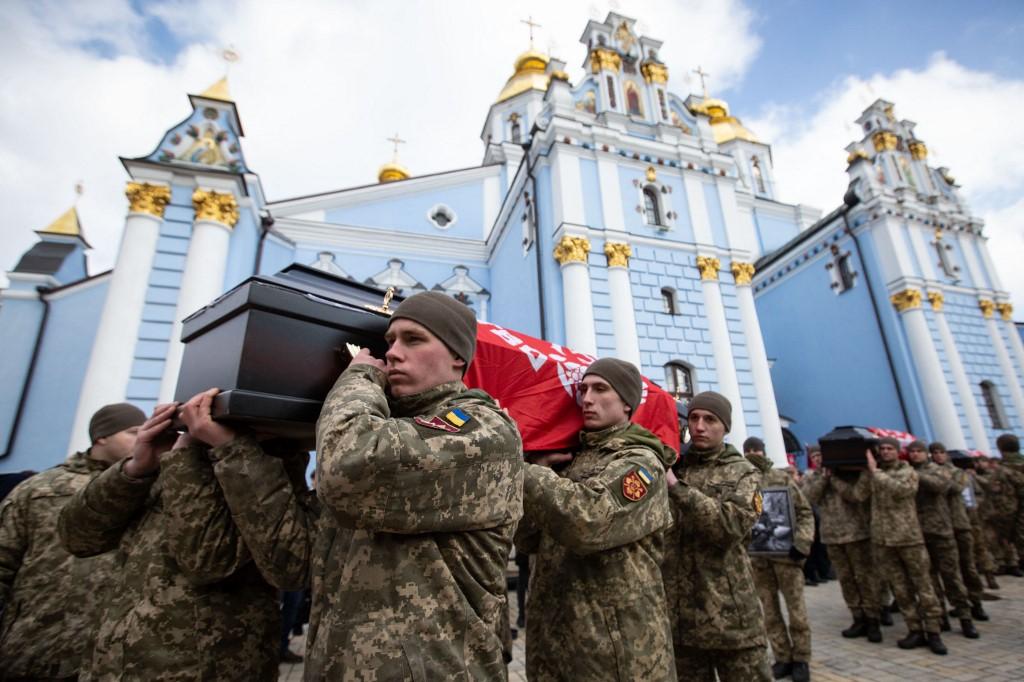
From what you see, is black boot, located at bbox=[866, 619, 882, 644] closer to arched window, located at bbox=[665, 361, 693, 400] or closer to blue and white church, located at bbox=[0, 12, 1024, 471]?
blue and white church, located at bbox=[0, 12, 1024, 471]

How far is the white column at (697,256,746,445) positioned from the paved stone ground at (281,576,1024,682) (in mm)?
4198

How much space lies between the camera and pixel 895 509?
5.18 m

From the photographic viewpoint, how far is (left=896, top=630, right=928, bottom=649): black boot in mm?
4914

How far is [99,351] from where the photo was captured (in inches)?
314

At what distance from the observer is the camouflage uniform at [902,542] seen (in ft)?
16.4

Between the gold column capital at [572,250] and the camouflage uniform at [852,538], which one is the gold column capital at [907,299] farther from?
the camouflage uniform at [852,538]

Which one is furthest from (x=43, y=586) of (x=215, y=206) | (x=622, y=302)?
(x=622, y=302)

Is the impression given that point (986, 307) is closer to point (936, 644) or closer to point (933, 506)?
point (933, 506)

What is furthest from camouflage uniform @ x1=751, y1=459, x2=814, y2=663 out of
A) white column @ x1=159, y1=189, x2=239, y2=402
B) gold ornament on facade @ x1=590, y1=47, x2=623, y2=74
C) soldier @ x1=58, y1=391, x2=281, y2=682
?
gold ornament on facade @ x1=590, y1=47, x2=623, y2=74

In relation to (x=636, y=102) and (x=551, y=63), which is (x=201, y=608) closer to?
(x=636, y=102)

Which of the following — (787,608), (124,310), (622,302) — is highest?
(622,302)

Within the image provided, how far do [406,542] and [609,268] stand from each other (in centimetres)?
967

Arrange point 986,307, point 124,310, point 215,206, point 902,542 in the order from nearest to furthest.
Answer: point 902,542 < point 124,310 < point 215,206 < point 986,307

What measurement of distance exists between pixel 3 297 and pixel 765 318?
66.6 ft
